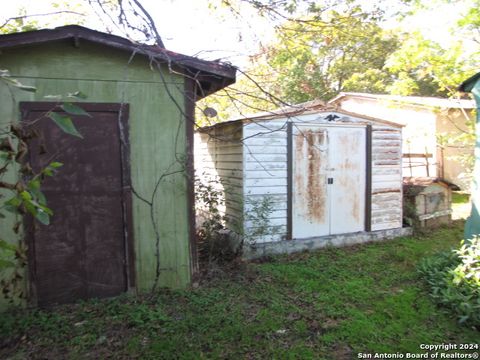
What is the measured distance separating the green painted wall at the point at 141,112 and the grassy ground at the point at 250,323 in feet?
1.71

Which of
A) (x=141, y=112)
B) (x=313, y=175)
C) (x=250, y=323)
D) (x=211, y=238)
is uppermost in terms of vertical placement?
(x=141, y=112)

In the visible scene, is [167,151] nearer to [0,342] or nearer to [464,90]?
[0,342]

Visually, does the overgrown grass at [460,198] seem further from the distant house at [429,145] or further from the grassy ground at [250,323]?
the grassy ground at [250,323]

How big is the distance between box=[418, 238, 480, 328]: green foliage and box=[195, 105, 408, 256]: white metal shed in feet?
6.32

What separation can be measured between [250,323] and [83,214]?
2.23 m

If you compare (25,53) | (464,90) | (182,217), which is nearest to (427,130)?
(464,90)

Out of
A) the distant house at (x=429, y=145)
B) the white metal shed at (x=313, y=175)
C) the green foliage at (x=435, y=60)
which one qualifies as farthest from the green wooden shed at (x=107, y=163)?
the distant house at (x=429, y=145)

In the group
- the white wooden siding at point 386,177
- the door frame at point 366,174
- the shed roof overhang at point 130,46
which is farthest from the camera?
the white wooden siding at point 386,177

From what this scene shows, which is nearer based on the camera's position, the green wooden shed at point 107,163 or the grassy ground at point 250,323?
the grassy ground at point 250,323

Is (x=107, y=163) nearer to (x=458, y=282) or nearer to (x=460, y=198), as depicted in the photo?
(x=458, y=282)

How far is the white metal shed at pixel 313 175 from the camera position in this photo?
19.6 ft

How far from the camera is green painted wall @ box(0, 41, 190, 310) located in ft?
12.9

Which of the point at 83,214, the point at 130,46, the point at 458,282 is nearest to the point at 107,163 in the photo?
the point at 83,214

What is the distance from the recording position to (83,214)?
411cm
